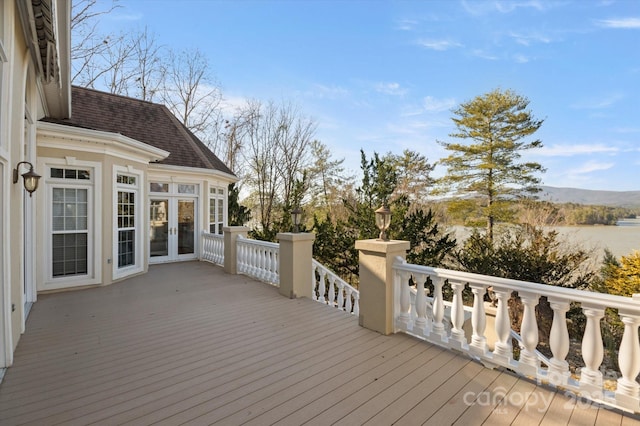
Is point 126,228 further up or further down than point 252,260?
further up

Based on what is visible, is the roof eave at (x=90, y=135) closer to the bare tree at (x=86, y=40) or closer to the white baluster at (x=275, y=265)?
the white baluster at (x=275, y=265)

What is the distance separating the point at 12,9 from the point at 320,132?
17.2 metres

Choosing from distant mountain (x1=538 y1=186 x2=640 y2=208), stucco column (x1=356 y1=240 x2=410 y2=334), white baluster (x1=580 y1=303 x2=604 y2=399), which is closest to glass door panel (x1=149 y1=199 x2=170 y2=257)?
stucco column (x1=356 y1=240 x2=410 y2=334)

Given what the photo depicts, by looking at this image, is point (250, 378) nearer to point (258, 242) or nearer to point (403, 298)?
point (403, 298)

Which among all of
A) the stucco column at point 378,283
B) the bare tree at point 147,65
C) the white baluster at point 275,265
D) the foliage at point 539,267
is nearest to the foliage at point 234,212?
the white baluster at point 275,265

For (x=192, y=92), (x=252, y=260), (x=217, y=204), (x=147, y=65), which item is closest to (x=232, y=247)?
(x=252, y=260)

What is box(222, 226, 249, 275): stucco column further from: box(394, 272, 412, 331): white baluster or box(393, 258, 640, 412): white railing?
box(393, 258, 640, 412): white railing

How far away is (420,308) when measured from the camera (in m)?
3.37

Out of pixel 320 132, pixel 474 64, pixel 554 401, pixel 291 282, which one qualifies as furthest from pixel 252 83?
pixel 554 401

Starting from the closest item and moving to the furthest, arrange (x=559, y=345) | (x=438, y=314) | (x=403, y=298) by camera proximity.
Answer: (x=559, y=345)
(x=438, y=314)
(x=403, y=298)

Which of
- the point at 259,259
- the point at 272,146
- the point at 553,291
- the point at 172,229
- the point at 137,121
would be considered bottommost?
the point at 259,259

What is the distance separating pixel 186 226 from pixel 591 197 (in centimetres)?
2175

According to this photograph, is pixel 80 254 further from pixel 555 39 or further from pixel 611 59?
pixel 611 59

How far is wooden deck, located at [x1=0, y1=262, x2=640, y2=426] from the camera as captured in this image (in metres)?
2.10
